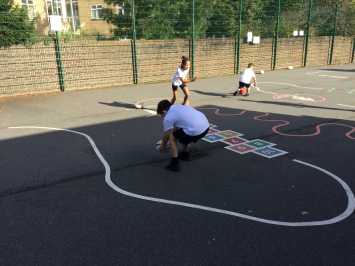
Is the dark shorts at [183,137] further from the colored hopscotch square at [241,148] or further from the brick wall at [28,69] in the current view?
the brick wall at [28,69]

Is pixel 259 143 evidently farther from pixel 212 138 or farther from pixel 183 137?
pixel 183 137

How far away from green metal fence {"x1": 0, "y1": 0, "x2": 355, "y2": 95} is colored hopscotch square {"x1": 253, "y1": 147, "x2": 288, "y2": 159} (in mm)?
8932

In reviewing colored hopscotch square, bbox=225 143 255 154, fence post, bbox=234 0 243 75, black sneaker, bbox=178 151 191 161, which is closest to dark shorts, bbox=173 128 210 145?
black sneaker, bbox=178 151 191 161

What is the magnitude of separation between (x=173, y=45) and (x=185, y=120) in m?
10.6

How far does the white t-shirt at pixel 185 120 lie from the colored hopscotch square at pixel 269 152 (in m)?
1.14

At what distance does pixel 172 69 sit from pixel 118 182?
1132 centimetres

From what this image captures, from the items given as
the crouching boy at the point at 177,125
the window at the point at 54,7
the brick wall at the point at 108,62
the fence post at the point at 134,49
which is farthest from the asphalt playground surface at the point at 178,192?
the window at the point at 54,7

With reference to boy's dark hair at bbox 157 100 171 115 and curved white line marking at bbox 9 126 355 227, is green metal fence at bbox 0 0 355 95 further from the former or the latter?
boy's dark hair at bbox 157 100 171 115

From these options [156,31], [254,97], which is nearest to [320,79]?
[254,97]

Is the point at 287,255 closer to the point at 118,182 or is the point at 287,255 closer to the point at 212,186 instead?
the point at 212,186

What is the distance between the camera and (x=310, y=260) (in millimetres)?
3191

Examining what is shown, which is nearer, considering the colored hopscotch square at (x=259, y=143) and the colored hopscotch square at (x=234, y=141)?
the colored hopscotch square at (x=259, y=143)

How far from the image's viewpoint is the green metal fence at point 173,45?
12164 millimetres

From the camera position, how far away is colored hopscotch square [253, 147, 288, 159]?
5941 millimetres
